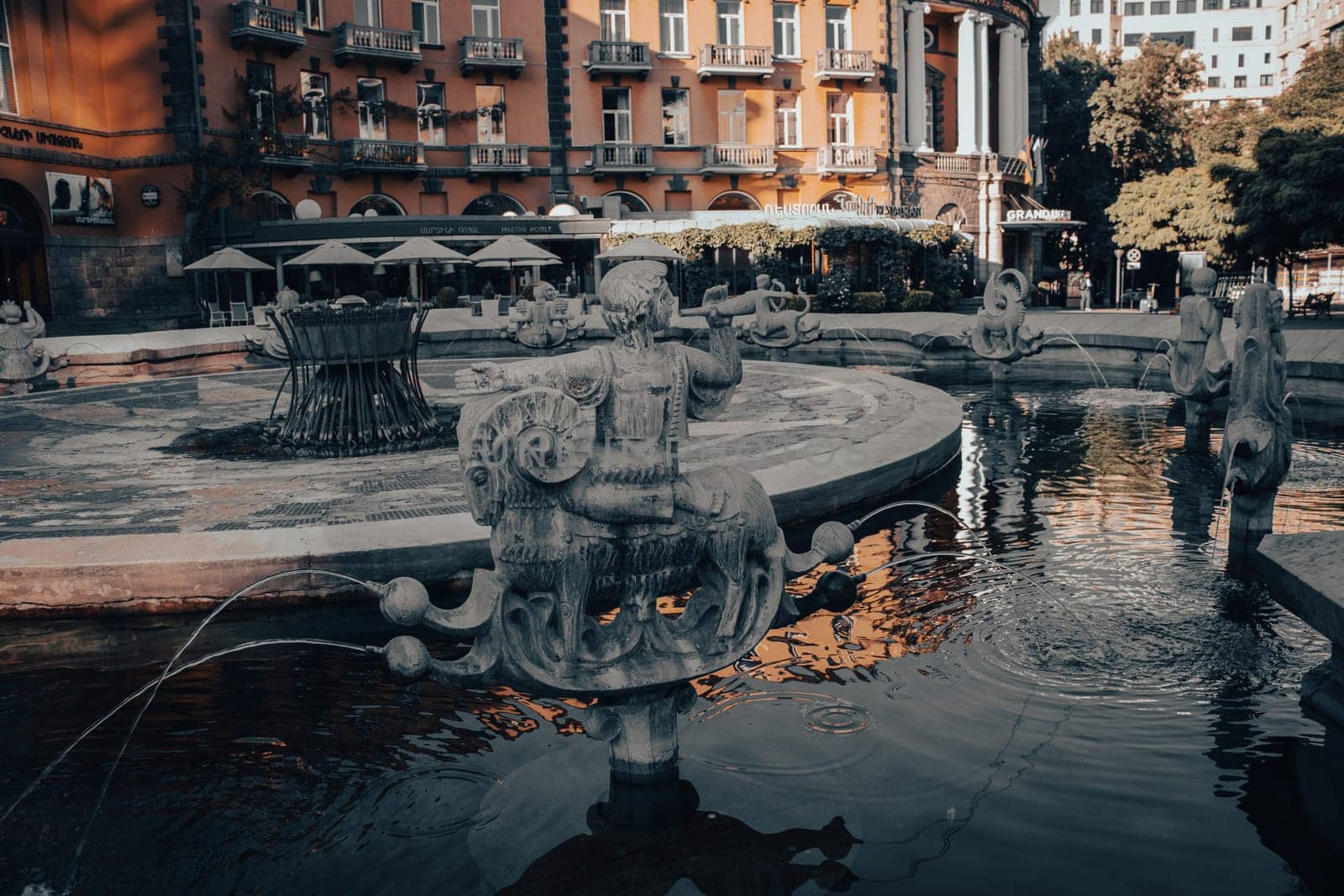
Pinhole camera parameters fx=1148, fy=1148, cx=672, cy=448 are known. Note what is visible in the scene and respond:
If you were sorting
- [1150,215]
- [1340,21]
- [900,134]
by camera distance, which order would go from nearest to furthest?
1. [1150,215]
2. [900,134]
3. [1340,21]

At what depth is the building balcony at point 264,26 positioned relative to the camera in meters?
35.8

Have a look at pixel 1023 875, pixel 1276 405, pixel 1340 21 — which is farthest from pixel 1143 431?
pixel 1340 21

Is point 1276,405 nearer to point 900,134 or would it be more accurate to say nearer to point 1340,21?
point 900,134

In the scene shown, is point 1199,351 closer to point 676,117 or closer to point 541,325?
point 541,325

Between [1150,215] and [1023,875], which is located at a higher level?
[1150,215]

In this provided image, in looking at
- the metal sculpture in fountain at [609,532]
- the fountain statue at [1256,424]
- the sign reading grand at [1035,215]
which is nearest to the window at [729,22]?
the sign reading grand at [1035,215]

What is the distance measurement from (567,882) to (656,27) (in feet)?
144

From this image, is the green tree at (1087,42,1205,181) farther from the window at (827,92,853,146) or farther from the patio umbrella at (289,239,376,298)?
the patio umbrella at (289,239,376,298)

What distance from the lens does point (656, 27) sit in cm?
4412

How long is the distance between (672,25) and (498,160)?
8.95 metres

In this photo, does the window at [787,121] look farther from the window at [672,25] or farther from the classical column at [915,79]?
the classical column at [915,79]

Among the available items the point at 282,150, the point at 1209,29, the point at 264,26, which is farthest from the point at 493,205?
the point at 1209,29

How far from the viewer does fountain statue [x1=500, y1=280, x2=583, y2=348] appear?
19.5 metres

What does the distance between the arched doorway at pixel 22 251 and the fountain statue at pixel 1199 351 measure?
30647 mm
